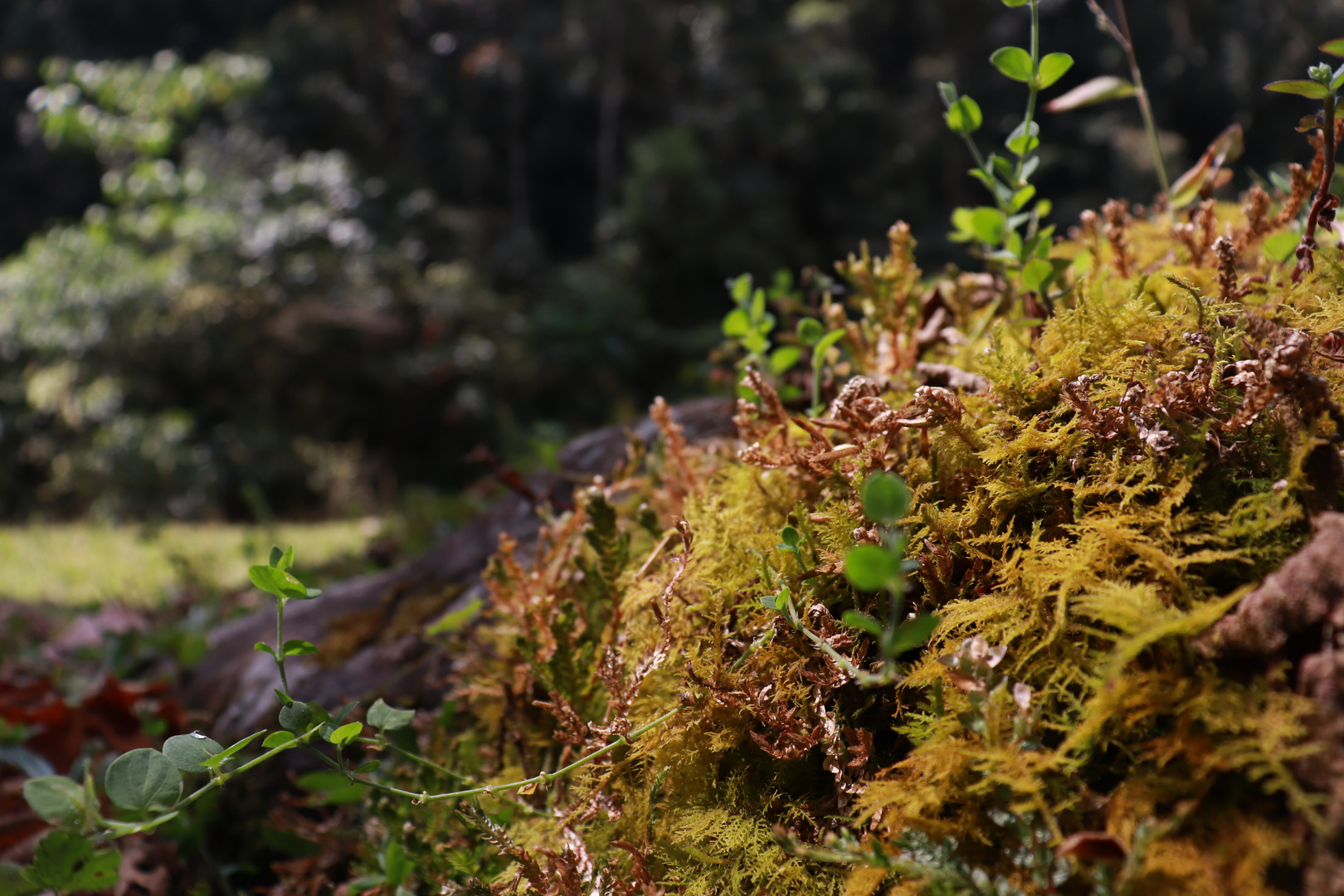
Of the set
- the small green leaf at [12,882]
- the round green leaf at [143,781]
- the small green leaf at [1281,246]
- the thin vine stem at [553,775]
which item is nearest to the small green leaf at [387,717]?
the thin vine stem at [553,775]

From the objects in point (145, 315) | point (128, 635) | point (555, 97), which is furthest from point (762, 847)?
point (555, 97)

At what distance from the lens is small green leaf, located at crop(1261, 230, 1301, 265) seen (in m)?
0.78

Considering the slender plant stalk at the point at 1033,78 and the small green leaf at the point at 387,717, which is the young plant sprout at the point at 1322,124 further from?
the small green leaf at the point at 387,717

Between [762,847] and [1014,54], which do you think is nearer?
[762,847]

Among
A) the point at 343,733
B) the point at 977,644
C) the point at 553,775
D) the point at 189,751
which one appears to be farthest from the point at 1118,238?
the point at 189,751

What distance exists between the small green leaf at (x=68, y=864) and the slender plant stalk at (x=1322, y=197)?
3.94 feet

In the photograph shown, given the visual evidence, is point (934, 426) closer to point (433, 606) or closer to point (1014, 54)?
point (1014, 54)

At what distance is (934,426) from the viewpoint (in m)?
0.73

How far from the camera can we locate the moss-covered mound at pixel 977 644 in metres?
0.48

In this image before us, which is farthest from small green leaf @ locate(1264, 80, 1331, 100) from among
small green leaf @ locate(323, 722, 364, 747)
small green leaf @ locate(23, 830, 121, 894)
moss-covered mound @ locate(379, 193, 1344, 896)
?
small green leaf @ locate(23, 830, 121, 894)

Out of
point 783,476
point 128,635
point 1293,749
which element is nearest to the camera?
point 1293,749

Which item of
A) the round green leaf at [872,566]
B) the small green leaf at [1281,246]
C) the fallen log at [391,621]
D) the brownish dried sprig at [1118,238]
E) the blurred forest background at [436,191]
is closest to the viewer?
the round green leaf at [872,566]

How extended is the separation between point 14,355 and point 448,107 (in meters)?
7.70

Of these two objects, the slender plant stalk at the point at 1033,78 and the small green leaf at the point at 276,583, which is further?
the slender plant stalk at the point at 1033,78
